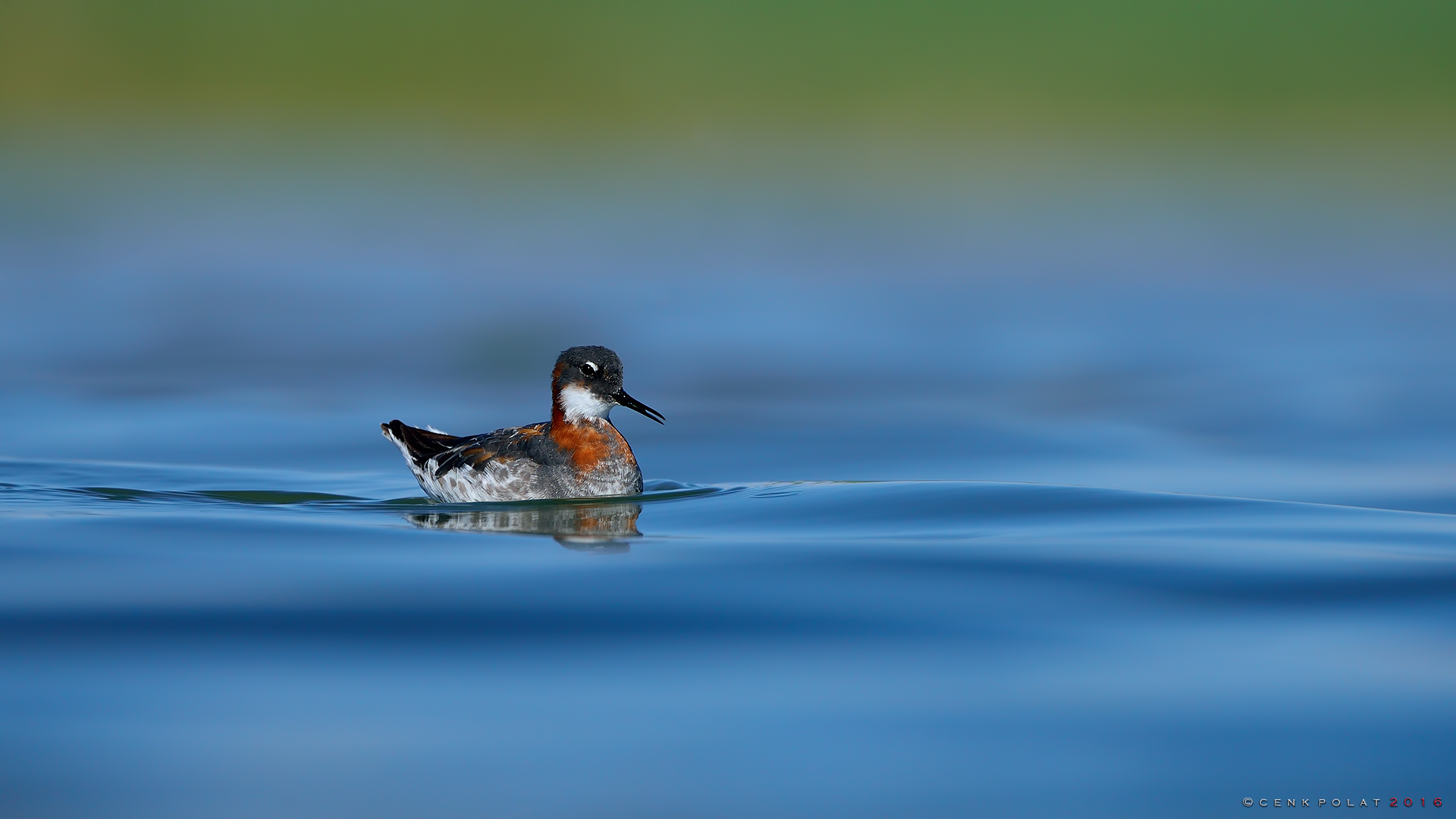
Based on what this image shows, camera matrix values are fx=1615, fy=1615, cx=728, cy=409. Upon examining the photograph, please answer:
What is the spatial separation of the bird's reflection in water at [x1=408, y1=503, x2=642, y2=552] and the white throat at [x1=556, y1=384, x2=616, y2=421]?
0.82m

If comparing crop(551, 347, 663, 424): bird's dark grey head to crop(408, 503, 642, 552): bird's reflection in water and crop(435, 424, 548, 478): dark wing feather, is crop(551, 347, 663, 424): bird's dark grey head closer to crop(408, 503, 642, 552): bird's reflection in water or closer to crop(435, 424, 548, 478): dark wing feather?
crop(435, 424, 548, 478): dark wing feather

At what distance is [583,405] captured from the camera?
11594 millimetres

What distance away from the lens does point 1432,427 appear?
45.3 ft

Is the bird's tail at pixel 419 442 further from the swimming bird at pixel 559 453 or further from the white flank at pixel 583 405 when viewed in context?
the white flank at pixel 583 405

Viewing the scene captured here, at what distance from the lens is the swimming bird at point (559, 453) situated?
11148 millimetres

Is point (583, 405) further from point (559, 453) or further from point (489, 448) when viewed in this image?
point (489, 448)

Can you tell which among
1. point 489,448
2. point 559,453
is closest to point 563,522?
point 559,453

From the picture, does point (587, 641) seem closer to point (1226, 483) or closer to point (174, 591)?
point (174, 591)

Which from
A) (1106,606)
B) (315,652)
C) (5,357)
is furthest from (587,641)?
(5,357)

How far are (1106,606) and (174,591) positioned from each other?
434cm

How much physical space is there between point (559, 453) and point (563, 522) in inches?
47.1

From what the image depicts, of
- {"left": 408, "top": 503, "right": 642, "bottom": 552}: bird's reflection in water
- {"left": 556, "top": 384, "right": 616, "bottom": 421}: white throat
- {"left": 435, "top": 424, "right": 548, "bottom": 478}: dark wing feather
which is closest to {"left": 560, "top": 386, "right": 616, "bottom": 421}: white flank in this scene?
{"left": 556, "top": 384, "right": 616, "bottom": 421}: white throat

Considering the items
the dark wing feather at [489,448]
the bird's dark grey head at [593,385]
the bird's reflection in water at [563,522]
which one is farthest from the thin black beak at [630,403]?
the bird's reflection in water at [563,522]

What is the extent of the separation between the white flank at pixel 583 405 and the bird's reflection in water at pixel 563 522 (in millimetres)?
823
